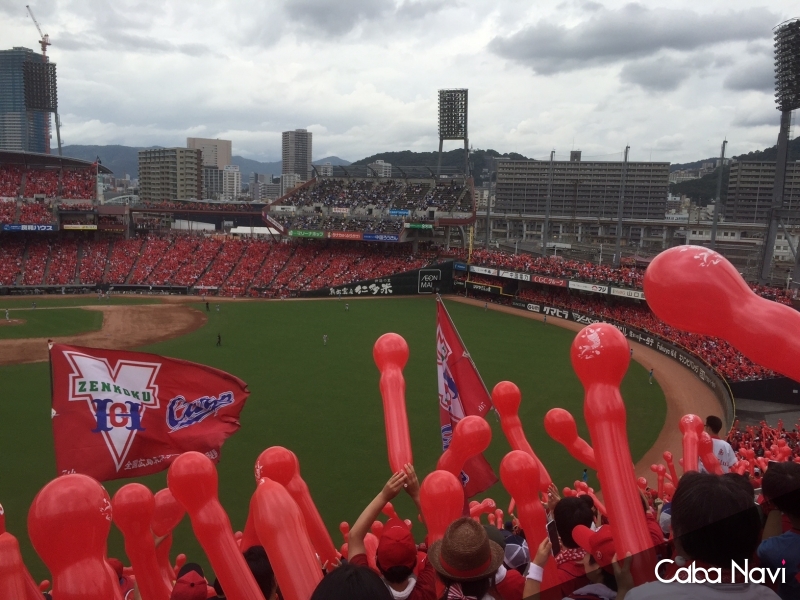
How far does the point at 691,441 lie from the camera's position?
676 cm

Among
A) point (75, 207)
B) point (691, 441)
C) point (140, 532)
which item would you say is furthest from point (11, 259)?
point (691, 441)

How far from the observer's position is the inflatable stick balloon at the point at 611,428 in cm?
338

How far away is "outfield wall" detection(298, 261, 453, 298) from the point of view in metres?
46.1

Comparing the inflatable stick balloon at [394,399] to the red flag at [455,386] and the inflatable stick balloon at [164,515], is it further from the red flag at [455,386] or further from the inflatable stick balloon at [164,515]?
the inflatable stick balloon at [164,515]

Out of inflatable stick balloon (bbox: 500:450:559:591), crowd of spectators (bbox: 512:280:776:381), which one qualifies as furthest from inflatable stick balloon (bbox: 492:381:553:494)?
crowd of spectators (bbox: 512:280:776:381)

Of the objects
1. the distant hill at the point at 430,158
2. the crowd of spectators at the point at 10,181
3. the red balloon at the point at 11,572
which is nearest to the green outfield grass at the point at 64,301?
the crowd of spectators at the point at 10,181

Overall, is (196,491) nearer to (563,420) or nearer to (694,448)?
(563,420)

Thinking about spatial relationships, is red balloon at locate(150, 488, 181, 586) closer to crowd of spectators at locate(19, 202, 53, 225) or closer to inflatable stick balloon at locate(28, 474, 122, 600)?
inflatable stick balloon at locate(28, 474, 122, 600)

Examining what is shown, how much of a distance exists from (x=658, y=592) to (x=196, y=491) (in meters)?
2.79

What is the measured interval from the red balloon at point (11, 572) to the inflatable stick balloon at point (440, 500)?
2.45 meters

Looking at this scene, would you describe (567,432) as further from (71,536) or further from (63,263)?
(63,263)

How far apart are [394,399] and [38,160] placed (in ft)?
203

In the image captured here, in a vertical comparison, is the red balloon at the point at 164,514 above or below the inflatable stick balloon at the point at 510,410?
below

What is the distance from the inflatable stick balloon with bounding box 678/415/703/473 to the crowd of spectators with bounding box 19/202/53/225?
182 feet
